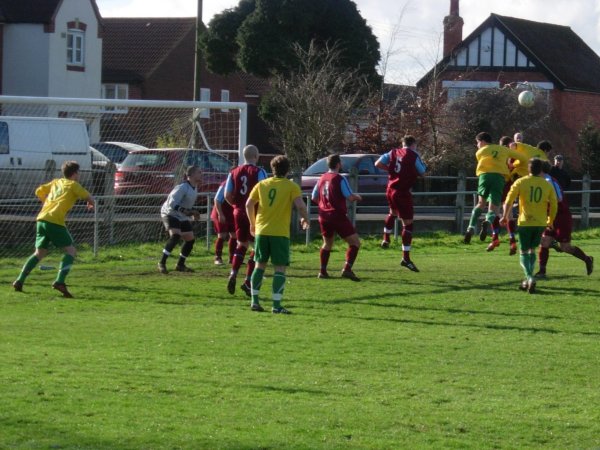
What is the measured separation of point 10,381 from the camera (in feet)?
31.3

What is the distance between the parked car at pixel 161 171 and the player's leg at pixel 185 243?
184 inches

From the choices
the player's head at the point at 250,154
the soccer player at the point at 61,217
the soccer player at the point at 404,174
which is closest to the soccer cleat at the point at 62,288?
the soccer player at the point at 61,217

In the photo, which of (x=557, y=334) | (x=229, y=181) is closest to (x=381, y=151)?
(x=229, y=181)

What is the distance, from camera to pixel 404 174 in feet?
61.3

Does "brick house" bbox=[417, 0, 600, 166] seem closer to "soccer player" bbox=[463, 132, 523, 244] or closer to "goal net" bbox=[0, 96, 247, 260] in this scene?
"goal net" bbox=[0, 96, 247, 260]

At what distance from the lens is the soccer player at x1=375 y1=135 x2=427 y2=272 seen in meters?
18.7

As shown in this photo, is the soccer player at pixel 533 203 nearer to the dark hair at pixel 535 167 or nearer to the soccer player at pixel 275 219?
the dark hair at pixel 535 167

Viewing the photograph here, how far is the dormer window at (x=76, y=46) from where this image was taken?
51062 millimetres

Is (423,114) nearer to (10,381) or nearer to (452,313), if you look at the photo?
(452,313)

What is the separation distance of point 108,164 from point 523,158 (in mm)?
8310

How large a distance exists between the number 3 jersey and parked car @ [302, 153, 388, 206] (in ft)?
31.9

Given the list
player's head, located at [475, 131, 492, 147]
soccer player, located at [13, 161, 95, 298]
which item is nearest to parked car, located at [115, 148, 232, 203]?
player's head, located at [475, 131, 492, 147]

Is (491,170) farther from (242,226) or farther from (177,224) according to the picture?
(242,226)

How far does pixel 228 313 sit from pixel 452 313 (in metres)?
2.75
